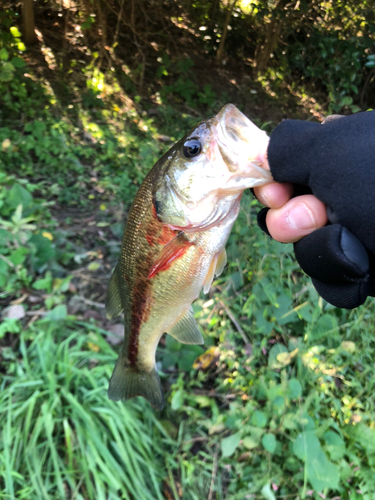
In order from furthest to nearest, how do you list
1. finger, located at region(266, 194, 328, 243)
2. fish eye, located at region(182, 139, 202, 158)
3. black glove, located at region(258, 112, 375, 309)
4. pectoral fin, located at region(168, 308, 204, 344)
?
pectoral fin, located at region(168, 308, 204, 344) < fish eye, located at region(182, 139, 202, 158) < finger, located at region(266, 194, 328, 243) < black glove, located at region(258, 112, 375, 309)

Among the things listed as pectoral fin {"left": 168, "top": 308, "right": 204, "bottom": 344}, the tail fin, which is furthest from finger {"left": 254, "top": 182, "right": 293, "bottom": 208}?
the tail fin

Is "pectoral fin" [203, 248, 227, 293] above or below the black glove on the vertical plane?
below

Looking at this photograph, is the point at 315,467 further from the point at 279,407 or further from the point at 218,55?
the point at 218,55

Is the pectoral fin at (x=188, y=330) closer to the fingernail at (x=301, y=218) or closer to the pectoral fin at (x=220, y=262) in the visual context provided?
the pectoral fin at (x=220, y=262)

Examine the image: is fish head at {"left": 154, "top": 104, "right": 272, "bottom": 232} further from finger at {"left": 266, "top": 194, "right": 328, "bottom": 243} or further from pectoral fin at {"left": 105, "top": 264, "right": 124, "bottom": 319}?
pectoral fin at {"left": 105, "top": 264, "right": 124, "bottom": 319}

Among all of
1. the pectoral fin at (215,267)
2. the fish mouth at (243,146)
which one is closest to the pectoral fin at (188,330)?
the pectoral fin at (215,267)

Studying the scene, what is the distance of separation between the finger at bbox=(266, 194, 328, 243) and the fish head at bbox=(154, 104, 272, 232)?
12cm

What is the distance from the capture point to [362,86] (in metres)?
7.12

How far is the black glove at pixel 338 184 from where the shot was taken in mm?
922

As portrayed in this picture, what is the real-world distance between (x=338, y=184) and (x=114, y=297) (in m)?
1.17

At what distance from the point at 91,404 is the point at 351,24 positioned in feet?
25.6

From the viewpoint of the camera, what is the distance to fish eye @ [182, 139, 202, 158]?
1206mm

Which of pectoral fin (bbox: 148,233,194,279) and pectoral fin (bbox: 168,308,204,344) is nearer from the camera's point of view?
pectoral fin (bbox: 148,233,194,279)

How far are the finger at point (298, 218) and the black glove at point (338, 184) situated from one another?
35 millimetres
